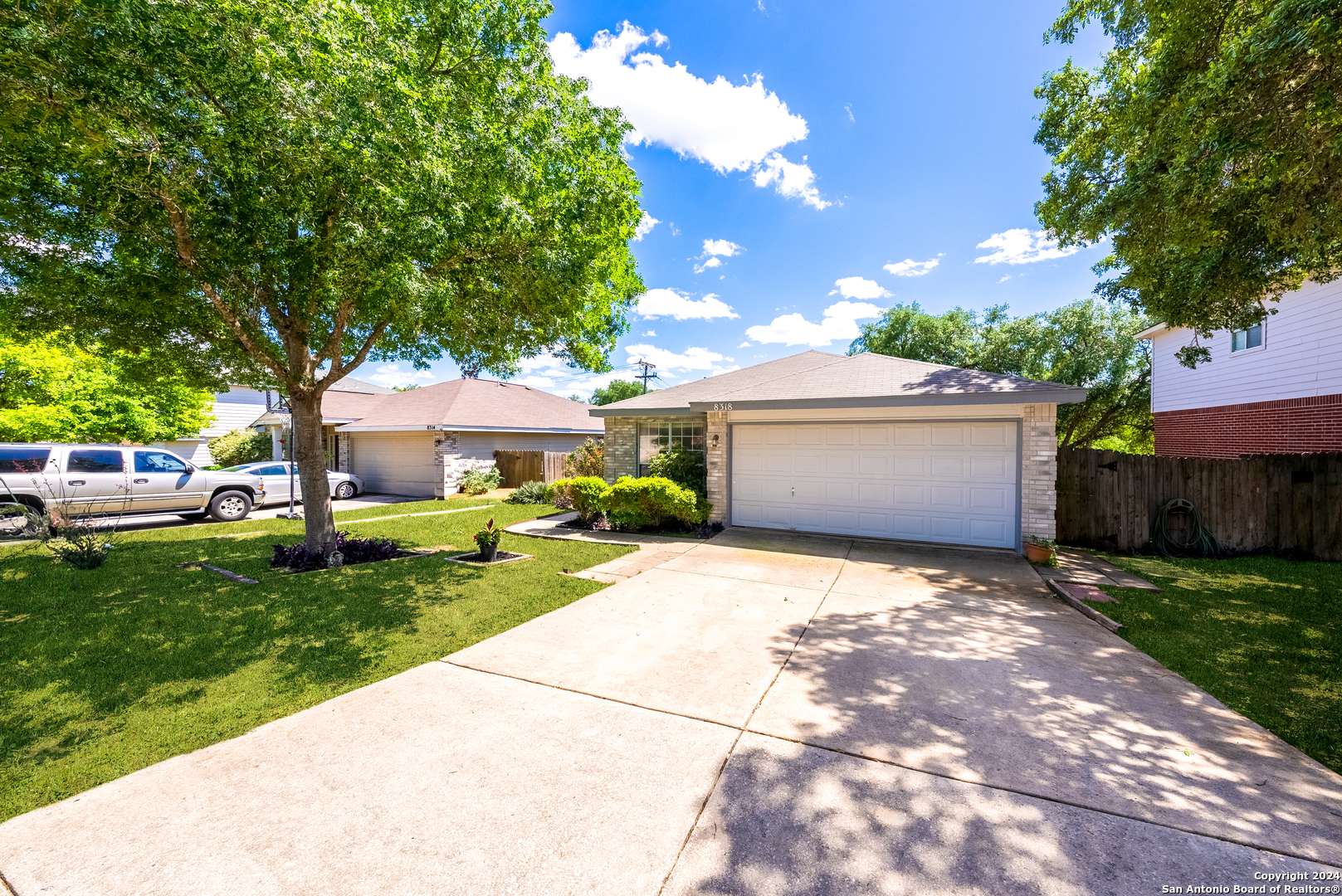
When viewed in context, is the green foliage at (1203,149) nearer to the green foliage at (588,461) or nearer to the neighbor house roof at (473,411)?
the green foliage at (588,461)

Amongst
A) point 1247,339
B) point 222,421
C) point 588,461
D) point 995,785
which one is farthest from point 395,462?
point 1247,339

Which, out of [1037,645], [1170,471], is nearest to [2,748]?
[1037,645]

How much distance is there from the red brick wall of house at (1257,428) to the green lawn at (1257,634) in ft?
12.7

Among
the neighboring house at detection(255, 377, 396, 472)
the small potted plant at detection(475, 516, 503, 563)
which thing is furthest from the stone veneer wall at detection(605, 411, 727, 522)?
the neighboring house at detection(255, 377, 396, 472)

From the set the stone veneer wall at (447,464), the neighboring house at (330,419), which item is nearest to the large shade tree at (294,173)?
the stone veneer wall at (447,464)

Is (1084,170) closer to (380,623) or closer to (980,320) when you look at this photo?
(380,623)

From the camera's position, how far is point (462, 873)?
2.16 metres

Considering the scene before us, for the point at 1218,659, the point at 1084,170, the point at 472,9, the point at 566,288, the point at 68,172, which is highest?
the point at 472,9

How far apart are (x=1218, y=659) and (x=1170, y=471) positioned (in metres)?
5.89

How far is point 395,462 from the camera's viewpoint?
1720cm

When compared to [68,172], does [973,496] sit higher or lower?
lower

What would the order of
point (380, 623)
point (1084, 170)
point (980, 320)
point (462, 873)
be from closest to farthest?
point (462, 873) < point (380, 623) < point (1084, 170) < point (980, 320)

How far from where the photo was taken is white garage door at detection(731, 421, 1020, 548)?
853 centimetres

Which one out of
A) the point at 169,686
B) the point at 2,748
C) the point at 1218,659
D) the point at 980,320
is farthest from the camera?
the point at 980,320
